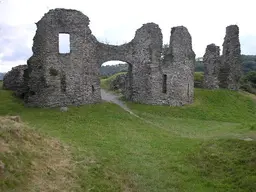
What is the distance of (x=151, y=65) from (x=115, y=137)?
52.7 feet

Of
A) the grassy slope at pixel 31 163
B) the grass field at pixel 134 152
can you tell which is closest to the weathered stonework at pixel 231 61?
the grass field at pixel 134 152

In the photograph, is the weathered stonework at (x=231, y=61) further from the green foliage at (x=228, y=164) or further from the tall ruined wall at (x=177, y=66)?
the green foliage at (x=228, y=164)

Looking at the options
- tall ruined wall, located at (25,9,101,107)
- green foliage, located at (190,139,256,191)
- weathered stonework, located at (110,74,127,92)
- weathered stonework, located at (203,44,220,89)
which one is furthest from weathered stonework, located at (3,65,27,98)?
weathered stonework, located at (203,44,220,89)

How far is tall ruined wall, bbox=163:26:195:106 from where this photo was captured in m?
38.3

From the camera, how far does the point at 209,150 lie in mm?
19578

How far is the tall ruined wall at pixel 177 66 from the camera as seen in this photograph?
1510 inches

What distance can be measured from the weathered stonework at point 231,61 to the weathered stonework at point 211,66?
109 cm

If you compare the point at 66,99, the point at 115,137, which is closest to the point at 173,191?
the point at 115,137

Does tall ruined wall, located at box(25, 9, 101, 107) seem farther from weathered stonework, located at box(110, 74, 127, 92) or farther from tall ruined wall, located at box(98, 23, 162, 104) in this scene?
weathered stonework, located at box(110, 74, 127, 92)

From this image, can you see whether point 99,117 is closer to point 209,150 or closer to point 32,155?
point 209,150

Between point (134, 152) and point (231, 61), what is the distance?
1278 inches

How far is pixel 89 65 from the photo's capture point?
34375mm

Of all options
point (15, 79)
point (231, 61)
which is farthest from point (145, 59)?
point (231, 61)

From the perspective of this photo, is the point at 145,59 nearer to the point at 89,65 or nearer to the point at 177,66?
the point at 177,66
